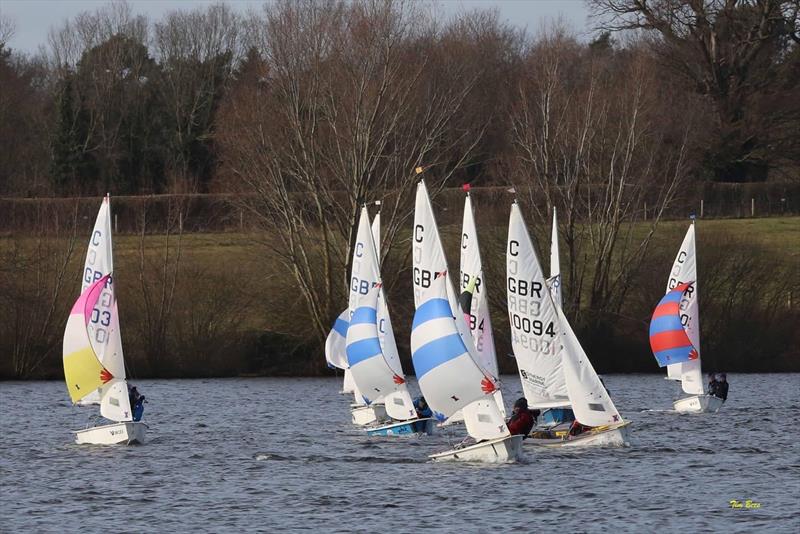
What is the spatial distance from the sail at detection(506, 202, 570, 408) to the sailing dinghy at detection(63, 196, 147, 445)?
8.00m

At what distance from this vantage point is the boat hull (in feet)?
104

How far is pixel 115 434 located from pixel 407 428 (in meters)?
6.22

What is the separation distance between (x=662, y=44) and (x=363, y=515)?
2129 inches

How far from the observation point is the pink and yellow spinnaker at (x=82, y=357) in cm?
2956

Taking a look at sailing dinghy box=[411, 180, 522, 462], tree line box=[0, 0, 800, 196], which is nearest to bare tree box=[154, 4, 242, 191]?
tree line box=[0, 0, 800, 196]

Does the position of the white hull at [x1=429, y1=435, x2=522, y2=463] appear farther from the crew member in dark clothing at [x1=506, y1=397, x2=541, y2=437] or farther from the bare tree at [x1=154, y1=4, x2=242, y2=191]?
the bare tree at [x1=154, y1=4, x2=242, y2=191]

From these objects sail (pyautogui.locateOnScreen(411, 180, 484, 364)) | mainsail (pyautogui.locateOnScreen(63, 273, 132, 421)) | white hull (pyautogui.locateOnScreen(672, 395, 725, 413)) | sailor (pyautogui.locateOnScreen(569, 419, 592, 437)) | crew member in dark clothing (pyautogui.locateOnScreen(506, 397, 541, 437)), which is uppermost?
sail (pyautogui.locateOnScreen(411, 180, 484, 364))

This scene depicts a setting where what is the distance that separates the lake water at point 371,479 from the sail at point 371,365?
87 cm

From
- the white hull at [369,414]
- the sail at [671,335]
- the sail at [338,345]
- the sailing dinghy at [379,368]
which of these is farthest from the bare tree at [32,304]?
the sail at [671,335]

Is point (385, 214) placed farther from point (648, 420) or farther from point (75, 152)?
point (75, 152)

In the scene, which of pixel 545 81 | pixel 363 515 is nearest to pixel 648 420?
pixel 363 515

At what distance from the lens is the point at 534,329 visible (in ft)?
96.7

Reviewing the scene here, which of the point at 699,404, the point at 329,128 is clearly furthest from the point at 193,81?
the point at 699,404

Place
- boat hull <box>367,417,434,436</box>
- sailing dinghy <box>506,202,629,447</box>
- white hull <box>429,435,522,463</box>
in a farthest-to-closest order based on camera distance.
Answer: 1. boat hull <box>367,417,434,436</box>
2. sailing dinghy <box>506,202,629,447</box>
3. white hull <box>429,435,522,463</box>
